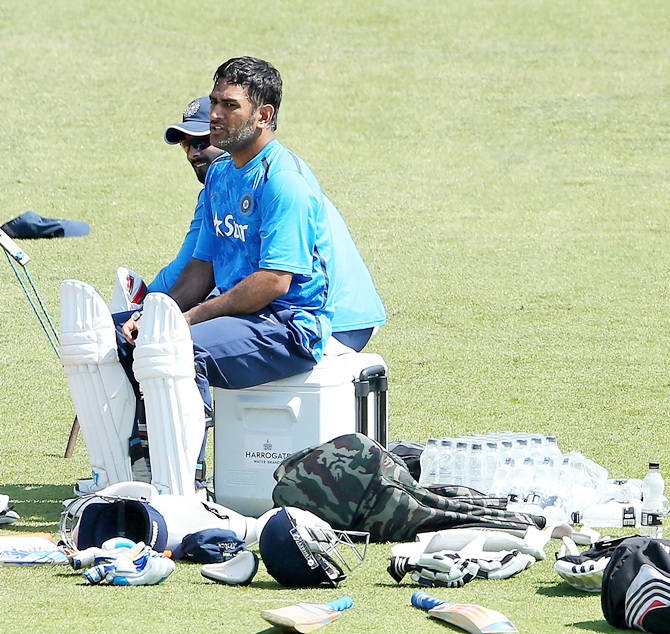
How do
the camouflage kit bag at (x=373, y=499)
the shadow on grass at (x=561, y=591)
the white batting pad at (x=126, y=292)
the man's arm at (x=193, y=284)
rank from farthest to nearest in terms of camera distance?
the white batting pad at (x=126, y=292), the man's arm at (x=193, y=284), the camouflage kit bag at (x=373, y=499), the shadow on grass at (x=561, y=591)

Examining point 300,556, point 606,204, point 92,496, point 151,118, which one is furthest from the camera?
point 151,118

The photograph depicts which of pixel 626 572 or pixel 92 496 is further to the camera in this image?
pixel 92 496

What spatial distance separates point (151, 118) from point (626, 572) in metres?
10.8

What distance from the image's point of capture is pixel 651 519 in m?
4.48

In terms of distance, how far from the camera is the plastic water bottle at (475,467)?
15.9ft

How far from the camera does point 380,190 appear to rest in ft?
38.9

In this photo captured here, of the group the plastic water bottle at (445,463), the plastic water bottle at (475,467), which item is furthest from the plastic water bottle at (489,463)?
the plastic water bottle at (445,463)

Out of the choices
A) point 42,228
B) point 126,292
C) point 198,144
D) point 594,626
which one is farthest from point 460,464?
point 42,228

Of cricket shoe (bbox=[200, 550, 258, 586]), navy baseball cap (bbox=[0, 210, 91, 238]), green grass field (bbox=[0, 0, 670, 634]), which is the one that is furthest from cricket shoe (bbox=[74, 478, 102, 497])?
navy baseball cap (bbox=[0, 210, 91, 238])

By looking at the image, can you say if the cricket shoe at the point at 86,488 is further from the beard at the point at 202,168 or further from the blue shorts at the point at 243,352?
the beard at the point at 202,168

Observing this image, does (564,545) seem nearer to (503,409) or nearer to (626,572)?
(626,572)

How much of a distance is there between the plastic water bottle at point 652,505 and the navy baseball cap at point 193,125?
2.12 m

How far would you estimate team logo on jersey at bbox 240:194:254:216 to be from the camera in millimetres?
4816

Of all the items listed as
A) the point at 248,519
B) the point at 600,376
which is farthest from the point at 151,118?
the point at 248,519
